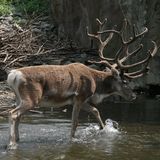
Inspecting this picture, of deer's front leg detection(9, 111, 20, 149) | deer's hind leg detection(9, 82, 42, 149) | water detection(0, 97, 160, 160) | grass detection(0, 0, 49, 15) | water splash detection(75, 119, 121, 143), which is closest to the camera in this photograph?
water detection(0, 97, 160, 160)

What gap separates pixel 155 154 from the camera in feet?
33.1

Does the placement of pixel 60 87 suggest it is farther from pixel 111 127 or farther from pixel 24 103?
pixel 111 127

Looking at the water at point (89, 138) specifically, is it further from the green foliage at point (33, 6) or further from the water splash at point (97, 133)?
the green foliage at point (33, 6)

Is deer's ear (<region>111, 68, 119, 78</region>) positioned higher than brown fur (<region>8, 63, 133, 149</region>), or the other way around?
deer's ear (<region>111, 68, 119, 78</region>)

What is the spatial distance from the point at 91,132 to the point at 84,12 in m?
10.3

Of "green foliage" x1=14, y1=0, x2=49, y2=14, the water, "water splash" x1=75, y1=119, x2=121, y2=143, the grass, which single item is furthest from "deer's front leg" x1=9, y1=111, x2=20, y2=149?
"green foliage" x1=14, y1=0, x2=49, y2=14

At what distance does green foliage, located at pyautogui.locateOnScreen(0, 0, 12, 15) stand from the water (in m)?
12.8

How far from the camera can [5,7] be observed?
1077 inches

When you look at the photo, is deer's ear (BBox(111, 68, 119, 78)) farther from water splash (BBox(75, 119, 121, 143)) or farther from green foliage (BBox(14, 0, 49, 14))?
green foliage (BBox(14, 0, 49, 14))

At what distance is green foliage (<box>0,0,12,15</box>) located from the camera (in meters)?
26.7

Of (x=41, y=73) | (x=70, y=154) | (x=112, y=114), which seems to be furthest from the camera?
(x=112, y=114)

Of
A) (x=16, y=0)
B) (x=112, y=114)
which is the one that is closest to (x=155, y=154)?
(x=112, y=114)

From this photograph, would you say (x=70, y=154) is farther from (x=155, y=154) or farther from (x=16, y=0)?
(x=16, y=0)

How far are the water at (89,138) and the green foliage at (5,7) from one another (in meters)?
12.8
